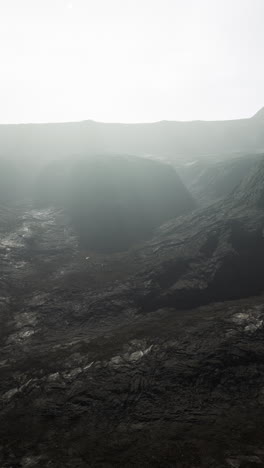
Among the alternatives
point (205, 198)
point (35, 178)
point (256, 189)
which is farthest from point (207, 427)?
point (35, 178)

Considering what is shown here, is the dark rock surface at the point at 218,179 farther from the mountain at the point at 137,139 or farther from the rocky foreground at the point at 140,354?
the mountain at the point at 137,139

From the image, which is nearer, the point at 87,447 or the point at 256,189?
the point at 87,447

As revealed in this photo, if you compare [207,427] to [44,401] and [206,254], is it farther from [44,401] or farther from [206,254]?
[206,254]

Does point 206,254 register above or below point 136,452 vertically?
A: above

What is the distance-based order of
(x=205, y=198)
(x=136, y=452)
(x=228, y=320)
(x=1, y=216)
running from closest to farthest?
(x=136, y=452) < (x=228, y=320) < (x=1, y=216) < (x=205, y=198)

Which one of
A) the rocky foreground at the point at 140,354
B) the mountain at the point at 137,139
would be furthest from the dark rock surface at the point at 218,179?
the mountain at the point at 137,139

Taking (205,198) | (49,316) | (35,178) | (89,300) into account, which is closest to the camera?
(49,316)
